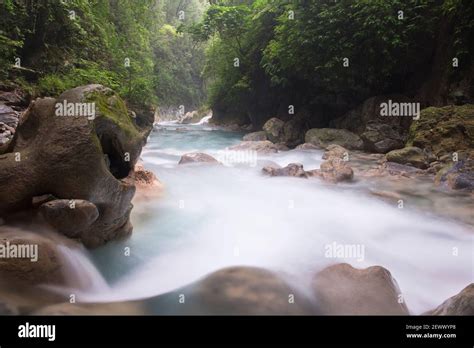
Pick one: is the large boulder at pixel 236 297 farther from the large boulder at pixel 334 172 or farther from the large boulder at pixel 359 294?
the large boulder at pixel 334 172

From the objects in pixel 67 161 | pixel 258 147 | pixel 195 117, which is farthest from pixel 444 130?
pixel 195 117

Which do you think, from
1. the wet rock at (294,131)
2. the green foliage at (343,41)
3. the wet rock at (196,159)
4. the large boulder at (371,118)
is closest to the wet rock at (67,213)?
the wet rock at (196,159)

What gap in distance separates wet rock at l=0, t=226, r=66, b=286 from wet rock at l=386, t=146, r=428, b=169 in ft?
30.0

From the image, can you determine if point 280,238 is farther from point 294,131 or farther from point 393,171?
point 294,131

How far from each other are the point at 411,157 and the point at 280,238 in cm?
615

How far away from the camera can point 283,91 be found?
19609 mm

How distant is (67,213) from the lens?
11.7 feet

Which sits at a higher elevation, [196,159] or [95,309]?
[196,159]

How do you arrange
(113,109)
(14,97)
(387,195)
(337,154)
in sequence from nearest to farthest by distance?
(113,109) → (387,195) → (14,97) → (337,154)

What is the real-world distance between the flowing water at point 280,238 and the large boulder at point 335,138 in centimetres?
517

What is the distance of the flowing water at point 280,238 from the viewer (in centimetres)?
400

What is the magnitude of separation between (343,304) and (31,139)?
4.12m

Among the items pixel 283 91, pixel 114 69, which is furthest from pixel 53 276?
pixel 283 91
